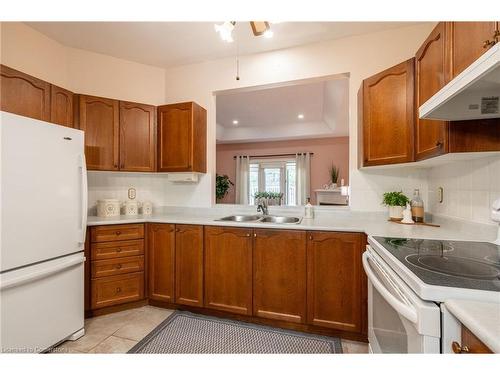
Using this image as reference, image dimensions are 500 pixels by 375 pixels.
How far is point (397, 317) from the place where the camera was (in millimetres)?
870

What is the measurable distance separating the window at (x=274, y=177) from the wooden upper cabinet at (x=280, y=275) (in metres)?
4.46

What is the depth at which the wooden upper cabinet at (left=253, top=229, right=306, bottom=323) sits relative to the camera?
1813mm

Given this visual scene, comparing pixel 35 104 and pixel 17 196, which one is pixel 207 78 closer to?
pixel 35 104

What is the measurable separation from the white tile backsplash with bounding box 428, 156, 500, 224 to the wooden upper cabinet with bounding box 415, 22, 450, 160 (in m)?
0.30

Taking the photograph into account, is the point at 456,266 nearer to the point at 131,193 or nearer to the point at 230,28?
the point at 230,28

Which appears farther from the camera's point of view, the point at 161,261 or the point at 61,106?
the point at 161,261

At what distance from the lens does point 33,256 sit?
1.42m

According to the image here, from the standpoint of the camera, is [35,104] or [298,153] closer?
[35,104]

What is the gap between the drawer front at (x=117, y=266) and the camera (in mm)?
2021

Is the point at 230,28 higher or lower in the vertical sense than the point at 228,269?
higher

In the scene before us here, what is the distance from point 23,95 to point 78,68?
91 centimetres

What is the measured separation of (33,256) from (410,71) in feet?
9.23

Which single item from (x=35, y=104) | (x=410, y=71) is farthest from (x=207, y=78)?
(x=410, y=71)

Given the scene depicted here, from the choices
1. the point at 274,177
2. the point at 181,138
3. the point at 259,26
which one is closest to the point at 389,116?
the point at 259,26
